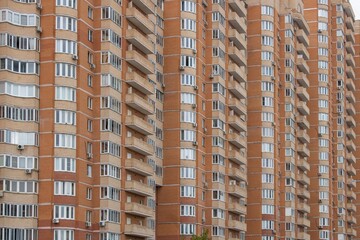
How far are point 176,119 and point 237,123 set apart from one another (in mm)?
15423

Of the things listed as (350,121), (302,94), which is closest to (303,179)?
(302,94)

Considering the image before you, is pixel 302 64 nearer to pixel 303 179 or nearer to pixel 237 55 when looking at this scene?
pixel 303 179

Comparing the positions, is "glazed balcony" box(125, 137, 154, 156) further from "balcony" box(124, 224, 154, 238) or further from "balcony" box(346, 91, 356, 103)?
"balcony" box(346, 91, 356, 103)

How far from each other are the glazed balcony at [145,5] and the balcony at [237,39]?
22948 mm

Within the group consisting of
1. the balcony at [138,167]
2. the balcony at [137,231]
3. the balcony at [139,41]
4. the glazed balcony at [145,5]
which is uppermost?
the glazed balcony at [145,5]

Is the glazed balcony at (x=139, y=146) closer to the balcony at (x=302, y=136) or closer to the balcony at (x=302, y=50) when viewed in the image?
the balcony at (x=302, y=136)

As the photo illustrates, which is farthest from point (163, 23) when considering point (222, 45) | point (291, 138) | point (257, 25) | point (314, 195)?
point (314, 195)

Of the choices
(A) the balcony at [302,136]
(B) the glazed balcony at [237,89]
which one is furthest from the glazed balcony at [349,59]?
(B) the glazed balcony at [237,89]

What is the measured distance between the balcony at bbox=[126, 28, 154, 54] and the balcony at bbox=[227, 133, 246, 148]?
26018 millimetres

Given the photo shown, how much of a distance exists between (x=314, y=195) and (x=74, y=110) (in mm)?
87887

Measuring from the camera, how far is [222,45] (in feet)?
422

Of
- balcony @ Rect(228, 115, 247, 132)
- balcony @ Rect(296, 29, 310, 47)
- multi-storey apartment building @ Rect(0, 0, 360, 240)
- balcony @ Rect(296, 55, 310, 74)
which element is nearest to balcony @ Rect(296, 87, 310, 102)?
multi-storey apartment building @ Rect(0, 0, 360, 240)

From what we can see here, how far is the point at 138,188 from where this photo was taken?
102438 mm

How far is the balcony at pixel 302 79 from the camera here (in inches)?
6358
